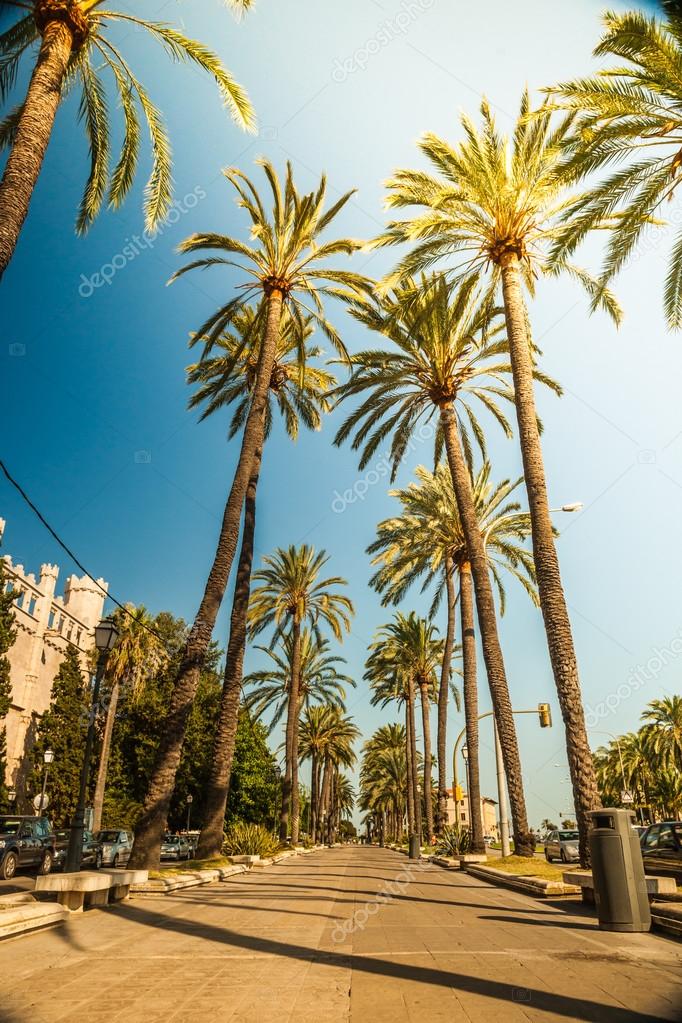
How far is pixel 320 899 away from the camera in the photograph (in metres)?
11.7

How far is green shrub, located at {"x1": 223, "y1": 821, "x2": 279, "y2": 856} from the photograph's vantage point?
21.3 meters

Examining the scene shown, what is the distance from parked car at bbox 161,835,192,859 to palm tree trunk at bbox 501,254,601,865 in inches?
907

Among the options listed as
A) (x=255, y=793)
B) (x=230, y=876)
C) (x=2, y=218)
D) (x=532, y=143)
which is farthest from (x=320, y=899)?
(x=255, y=793)

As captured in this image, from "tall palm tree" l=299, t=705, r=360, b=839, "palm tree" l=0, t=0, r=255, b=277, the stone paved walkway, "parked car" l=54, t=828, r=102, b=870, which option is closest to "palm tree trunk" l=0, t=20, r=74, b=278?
"palm tree" l=0, t=0, r=255, b=277

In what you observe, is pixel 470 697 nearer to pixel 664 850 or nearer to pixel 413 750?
pixel 664 850

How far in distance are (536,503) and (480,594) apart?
6.73m

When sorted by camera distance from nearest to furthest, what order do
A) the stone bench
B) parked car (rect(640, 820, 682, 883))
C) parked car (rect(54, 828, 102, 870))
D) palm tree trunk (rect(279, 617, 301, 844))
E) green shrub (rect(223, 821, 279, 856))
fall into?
the stone bench
parked car (rect(640, 820, 682, 883))
parked car (rect(54, 828, 102, 870))
green shrub (rect(223, 821, 279, 856))
palm tree trunk (rect(279, 617, 301, 844))

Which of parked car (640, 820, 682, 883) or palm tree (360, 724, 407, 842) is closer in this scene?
parked car (640, 820, 682, 883)

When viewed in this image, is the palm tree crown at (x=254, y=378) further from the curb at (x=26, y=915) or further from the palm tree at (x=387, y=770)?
the palm tree at (x=387, y=770)

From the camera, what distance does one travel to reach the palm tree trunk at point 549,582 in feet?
38.8

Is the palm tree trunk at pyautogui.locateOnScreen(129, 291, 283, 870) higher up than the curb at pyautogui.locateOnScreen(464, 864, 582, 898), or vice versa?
the palm tree trunk at pyautogui.locateOnScreen(129, 291, 283, 870)

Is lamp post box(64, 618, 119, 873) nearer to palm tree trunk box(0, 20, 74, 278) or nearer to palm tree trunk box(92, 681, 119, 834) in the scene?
palm tree trunk box(0, 20, 74, 278)

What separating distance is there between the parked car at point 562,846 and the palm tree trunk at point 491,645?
7.44 metres

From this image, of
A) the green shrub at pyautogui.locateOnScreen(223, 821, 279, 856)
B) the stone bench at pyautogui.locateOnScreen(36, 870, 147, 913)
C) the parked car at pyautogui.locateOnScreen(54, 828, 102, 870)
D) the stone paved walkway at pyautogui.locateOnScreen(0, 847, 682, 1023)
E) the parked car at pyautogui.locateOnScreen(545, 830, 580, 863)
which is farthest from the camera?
the parked car at pyautogui.locateOnScreen(545, 830, 580, 863)
